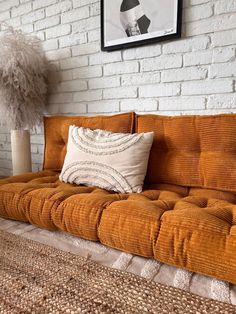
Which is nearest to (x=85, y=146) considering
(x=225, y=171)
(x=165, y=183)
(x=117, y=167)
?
(x=117, y=167)

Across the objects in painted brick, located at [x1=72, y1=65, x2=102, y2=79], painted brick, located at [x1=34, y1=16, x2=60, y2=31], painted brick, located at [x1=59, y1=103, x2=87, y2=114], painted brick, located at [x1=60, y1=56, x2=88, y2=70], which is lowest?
painted brick, located at [x1=59, y1=103, x2=87, y2=114]

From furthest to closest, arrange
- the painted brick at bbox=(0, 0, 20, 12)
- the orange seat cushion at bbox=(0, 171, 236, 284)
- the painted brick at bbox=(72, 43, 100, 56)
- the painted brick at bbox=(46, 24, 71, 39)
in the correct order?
the painted brick at bbox=(0, 0, 20, 12) < the painted brick at bbox=(46, 24, 71, 39) < the painted brick at bbox=(72, 43, 100, 56) < the orange seat cushion at bbox=(0, 171, 236, 284)

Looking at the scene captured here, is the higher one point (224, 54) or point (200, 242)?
point (224, 54)

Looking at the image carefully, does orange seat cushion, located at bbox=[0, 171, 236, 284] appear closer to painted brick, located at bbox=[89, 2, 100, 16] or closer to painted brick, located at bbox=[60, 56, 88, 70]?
painted brick, located at bbox=[60, 56, 88, 70]

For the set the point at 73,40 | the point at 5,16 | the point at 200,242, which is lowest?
the point at 200,242

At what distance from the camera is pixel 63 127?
164 centimetres

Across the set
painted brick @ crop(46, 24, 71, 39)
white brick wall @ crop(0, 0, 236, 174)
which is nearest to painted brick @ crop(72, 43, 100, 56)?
white brick wall @ crop(0, 0, 236, 174)

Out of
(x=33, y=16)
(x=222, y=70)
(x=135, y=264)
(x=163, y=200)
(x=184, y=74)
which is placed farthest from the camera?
(x=33, y=16)

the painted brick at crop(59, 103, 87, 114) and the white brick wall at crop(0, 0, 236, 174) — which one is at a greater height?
the white brick wall at crop(0, 0, 236, 174)

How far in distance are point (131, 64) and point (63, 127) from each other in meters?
0.54

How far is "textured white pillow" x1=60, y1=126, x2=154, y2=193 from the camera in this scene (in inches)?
49.6

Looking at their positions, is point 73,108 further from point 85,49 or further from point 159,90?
point 159,90

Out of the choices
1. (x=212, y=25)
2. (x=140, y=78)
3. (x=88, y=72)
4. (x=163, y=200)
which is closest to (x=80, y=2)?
(x=88, y=72)

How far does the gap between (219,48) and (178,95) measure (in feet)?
0.97
